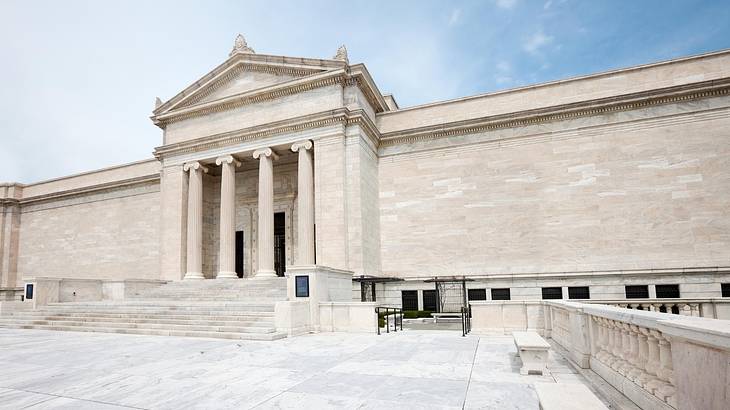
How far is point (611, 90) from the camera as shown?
2328 centimetres

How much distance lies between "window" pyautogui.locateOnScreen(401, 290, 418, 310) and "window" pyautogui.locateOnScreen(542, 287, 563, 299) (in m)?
6.51

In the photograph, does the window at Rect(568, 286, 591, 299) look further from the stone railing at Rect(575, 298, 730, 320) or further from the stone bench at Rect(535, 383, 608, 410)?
the stone bench at Rect(535, 383, 608, 410)

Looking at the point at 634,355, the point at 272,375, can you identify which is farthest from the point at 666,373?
the point at 272,375

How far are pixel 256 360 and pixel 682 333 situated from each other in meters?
8.09

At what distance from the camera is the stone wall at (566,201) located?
21.0m

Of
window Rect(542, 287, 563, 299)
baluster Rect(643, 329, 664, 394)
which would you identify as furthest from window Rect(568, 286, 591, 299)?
baluster Rect(643, 329, 664, 394)

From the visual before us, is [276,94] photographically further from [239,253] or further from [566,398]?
[566,398]

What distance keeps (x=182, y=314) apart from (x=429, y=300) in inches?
498

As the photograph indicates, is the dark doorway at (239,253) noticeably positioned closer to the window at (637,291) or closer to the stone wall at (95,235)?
the stone wall at (95,235)

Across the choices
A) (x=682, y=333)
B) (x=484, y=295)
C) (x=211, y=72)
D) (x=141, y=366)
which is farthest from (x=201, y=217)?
(x=682, y=333)

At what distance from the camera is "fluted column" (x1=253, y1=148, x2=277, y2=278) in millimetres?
24609

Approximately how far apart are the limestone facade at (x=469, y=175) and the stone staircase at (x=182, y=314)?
10.1 ft

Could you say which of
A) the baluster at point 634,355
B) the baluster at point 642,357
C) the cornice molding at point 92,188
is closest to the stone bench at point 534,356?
the baluster at point 634,355

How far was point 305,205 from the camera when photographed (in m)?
24.1
